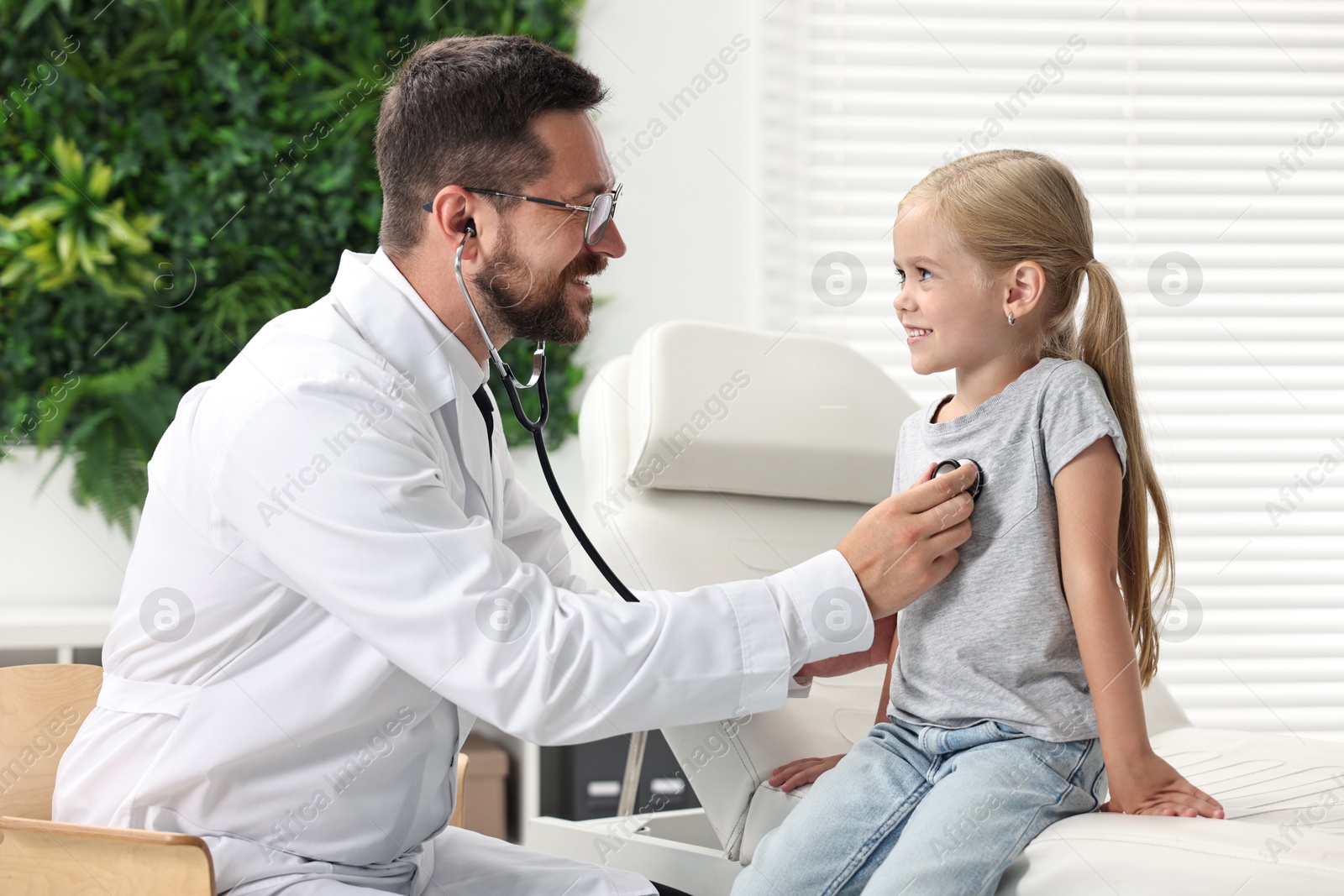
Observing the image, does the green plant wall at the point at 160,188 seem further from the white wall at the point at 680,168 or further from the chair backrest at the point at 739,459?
the chair backrest at the point at 739,459

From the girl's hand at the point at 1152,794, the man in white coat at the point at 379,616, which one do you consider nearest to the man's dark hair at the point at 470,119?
the man in white coat at the point at 379,616

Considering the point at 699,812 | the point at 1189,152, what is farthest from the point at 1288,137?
the point at 699,812

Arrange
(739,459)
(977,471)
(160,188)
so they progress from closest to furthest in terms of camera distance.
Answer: (977,471) → (739,459) → (160,188)

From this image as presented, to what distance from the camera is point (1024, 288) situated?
1075 millimetres

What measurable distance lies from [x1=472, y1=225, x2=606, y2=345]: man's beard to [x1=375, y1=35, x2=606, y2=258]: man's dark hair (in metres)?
0.08

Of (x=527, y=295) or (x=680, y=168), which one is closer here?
(x=527, y=295)

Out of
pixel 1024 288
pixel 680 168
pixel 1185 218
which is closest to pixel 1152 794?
pixel 1024 288

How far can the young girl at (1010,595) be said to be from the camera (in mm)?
943

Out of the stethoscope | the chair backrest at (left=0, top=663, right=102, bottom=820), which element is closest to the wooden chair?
the chair backrest at (left=0, top=663, right=102, bottom=820)

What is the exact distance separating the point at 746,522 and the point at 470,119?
684 mm

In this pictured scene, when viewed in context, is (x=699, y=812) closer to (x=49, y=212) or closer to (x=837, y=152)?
(x=837, y=152)

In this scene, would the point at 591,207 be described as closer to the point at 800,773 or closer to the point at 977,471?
the point at 977,471

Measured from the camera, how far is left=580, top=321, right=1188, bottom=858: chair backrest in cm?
146

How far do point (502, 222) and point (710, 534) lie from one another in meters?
0.56
